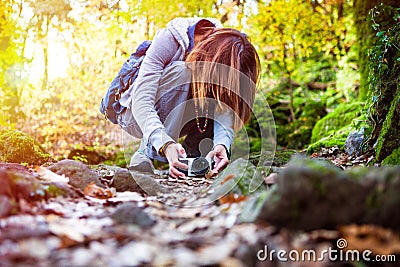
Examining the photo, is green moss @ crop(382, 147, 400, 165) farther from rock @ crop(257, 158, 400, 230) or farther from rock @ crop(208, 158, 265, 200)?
rock @ crop(257, 158, 400, 230)

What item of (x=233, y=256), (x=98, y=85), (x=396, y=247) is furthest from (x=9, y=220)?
(x=98, y=85)

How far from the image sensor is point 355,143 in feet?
11.3

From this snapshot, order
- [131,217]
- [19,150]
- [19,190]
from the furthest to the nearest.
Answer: [19,150] < [19,190] < [131,217]

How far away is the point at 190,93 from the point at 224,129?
41 cm

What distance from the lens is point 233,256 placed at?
1078 mm

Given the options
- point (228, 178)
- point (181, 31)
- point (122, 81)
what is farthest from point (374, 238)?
point (122, 81)

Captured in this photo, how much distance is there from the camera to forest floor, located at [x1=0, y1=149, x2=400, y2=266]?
3.48ft

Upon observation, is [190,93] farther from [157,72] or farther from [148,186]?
[148,186]

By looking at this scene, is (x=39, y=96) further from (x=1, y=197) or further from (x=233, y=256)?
(x=233, y=256)

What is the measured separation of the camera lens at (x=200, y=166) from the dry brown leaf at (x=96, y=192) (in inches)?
35.7

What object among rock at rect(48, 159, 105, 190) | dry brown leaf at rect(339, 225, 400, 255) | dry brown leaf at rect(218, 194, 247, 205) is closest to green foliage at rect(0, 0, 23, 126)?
rock at rect(48, 159, 105, 190)

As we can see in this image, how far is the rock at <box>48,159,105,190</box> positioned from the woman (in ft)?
1.98

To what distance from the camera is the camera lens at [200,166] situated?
284cm

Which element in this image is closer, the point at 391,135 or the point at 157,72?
the point at 391,135
